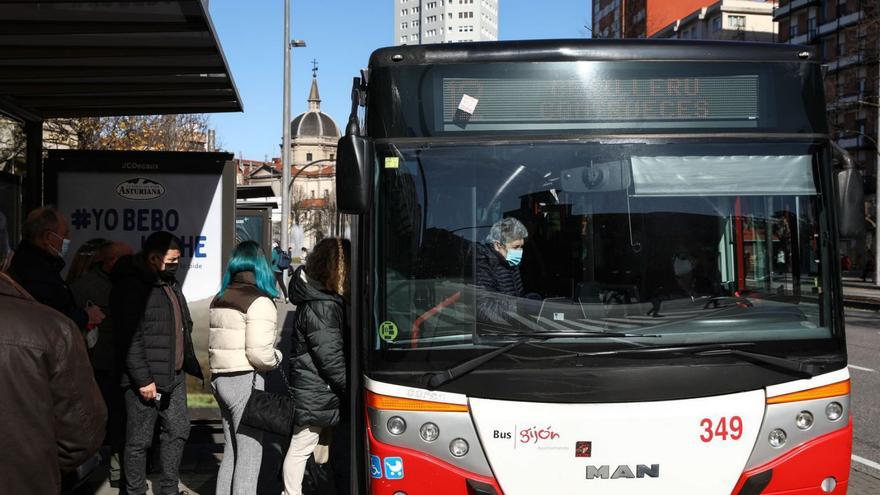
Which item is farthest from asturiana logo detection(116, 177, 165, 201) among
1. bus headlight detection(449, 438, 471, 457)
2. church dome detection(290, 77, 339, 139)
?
church dome detection(290, 77, 339, 139)

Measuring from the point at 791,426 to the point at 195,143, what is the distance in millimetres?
24254

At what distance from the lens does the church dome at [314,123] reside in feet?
414

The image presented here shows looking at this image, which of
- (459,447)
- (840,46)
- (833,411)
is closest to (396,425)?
(459,447)

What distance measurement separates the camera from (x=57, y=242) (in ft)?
15.2

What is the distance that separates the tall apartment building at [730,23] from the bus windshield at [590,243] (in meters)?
72.7

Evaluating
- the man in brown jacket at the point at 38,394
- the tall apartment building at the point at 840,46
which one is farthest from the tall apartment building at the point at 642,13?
the man in brown jacket at the point at 38,394

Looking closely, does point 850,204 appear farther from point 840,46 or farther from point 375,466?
point 840,46

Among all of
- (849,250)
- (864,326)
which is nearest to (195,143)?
(864,326)

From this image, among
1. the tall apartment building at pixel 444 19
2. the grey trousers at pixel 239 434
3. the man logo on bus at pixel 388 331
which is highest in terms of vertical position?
the tall apartment building at pixel 444 19

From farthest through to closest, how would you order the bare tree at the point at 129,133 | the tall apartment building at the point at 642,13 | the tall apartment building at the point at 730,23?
the tall apartment building at the point at 642,13 < the tall apartment building at the point at 730,23 < the bare tree at the point at 129,133

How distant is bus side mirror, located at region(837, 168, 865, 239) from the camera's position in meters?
4.38

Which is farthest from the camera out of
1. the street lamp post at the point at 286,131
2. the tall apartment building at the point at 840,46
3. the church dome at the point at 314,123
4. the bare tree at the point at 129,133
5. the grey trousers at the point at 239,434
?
the church dome at the point at 314,123

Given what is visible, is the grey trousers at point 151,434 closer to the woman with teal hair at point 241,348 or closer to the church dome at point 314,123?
the woman with teal hair at point 241,348

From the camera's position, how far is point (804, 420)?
4184 mm
